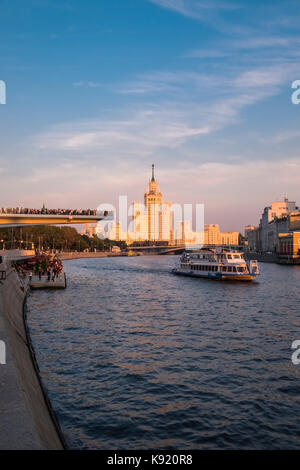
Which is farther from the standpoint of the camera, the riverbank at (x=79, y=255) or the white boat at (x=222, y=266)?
the riverbank at (x=79, y=255)

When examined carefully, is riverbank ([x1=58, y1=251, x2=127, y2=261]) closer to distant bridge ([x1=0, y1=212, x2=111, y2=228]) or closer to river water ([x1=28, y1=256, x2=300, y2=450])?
distant bridge ([x1=0, y1=212, x2=111, y2=228])

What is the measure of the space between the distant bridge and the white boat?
56.5ft

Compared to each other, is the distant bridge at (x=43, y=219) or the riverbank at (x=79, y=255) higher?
the distant bridge at (x=43, y=219)

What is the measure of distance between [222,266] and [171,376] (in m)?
45.6

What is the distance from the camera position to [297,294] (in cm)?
4166

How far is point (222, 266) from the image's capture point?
60.2m

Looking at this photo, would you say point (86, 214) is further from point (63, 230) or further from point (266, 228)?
point (266, 228)

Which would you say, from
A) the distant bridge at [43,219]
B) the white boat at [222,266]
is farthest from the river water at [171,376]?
the distant bridge at [43,219]

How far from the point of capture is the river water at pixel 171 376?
11.0m

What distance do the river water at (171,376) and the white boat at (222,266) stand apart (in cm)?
2671

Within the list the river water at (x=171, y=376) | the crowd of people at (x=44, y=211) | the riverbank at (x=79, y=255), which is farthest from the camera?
the riverbank at (x=79, y=255)

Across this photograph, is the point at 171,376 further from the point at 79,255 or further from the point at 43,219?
the point at 79,255

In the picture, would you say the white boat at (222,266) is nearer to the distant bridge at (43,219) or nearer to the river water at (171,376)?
the distant bridge at (43,219)
